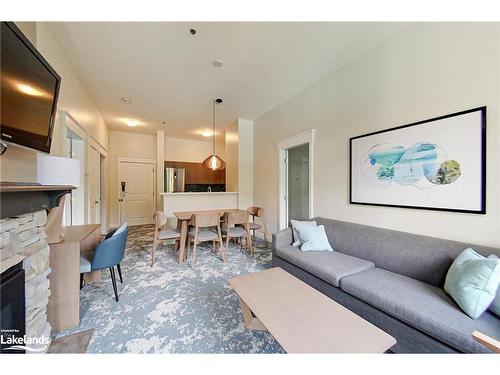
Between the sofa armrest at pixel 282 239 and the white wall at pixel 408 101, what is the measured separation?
2.18 feet

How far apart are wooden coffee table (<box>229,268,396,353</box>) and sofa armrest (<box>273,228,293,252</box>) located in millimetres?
862

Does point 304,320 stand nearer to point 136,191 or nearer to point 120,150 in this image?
point 136,191

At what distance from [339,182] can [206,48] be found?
2.32 m

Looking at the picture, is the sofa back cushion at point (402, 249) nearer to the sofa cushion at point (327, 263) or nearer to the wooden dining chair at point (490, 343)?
the sofa cushion at point (327, 263)

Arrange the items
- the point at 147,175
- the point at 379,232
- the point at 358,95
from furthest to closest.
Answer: the point at 147,175, the point at 358,95, the point at 379,232

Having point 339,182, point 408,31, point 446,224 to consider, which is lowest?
point 446,224

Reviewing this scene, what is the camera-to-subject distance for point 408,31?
1.88 m

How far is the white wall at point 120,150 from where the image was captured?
17.6ft

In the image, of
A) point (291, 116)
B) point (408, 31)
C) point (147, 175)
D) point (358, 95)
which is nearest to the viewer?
point (408, 31)

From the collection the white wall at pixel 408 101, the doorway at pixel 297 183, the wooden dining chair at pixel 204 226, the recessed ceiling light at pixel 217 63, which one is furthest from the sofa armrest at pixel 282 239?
the recessed ceiling light at pixel 217 63

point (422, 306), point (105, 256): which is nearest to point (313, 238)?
point (422, 306)
